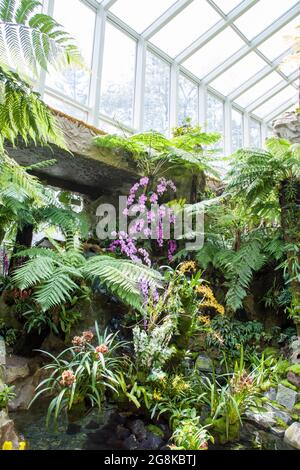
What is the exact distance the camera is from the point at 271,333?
3.34 m

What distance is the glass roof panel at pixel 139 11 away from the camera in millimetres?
5535

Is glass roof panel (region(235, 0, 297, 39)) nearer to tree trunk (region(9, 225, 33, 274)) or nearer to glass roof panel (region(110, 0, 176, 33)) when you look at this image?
glass roof panel (region(110, 0, 176, 33))

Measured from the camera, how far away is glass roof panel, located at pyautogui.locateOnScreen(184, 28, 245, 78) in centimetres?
656

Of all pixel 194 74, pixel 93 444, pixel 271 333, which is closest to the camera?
pixel 93 444

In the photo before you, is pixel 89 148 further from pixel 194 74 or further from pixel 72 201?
pixel 194 74

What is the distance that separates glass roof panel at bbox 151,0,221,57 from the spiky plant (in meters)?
4.15

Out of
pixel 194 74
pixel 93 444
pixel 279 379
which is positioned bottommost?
pixel 93 444

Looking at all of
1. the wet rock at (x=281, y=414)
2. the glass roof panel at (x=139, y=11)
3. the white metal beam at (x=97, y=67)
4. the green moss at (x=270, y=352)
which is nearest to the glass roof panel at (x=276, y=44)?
the glass roof panel at (x=139, y=11)

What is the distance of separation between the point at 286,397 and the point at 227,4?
6403mm

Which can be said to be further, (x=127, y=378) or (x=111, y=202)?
(x=111, y=202)

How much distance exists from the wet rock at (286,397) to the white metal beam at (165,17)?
5.92 m

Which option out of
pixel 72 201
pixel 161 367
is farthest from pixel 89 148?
pixel 161 367

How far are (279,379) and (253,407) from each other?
0.49 meters

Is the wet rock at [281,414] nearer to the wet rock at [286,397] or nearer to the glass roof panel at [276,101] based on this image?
the wet rock at [286,397]
